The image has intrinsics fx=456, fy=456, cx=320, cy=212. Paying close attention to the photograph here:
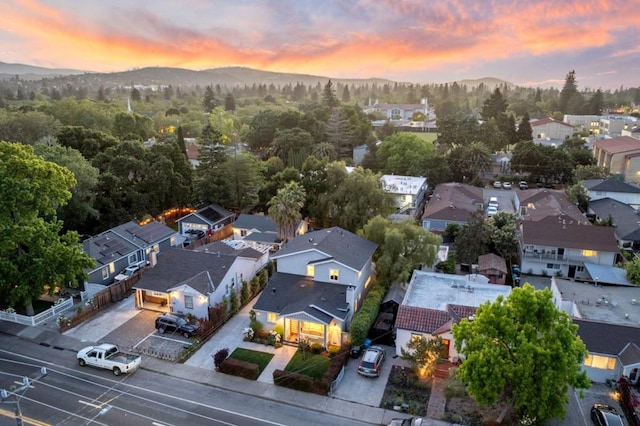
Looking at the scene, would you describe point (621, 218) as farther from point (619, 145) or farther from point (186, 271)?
point (186, 271)

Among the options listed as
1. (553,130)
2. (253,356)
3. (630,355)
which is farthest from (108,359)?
(553,130)

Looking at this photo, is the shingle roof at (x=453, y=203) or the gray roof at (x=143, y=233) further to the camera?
the shingle roof at (x=453, y=203)

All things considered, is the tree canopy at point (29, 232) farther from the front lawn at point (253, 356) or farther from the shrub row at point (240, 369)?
the shrub row at point (240, 369)

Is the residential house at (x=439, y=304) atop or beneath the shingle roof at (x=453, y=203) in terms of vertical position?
beneath

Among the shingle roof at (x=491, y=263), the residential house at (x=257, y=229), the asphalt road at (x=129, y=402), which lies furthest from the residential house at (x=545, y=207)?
the asphalt road at (x=129, y=402)

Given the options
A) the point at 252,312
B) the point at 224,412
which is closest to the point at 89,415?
the point at 224,412
